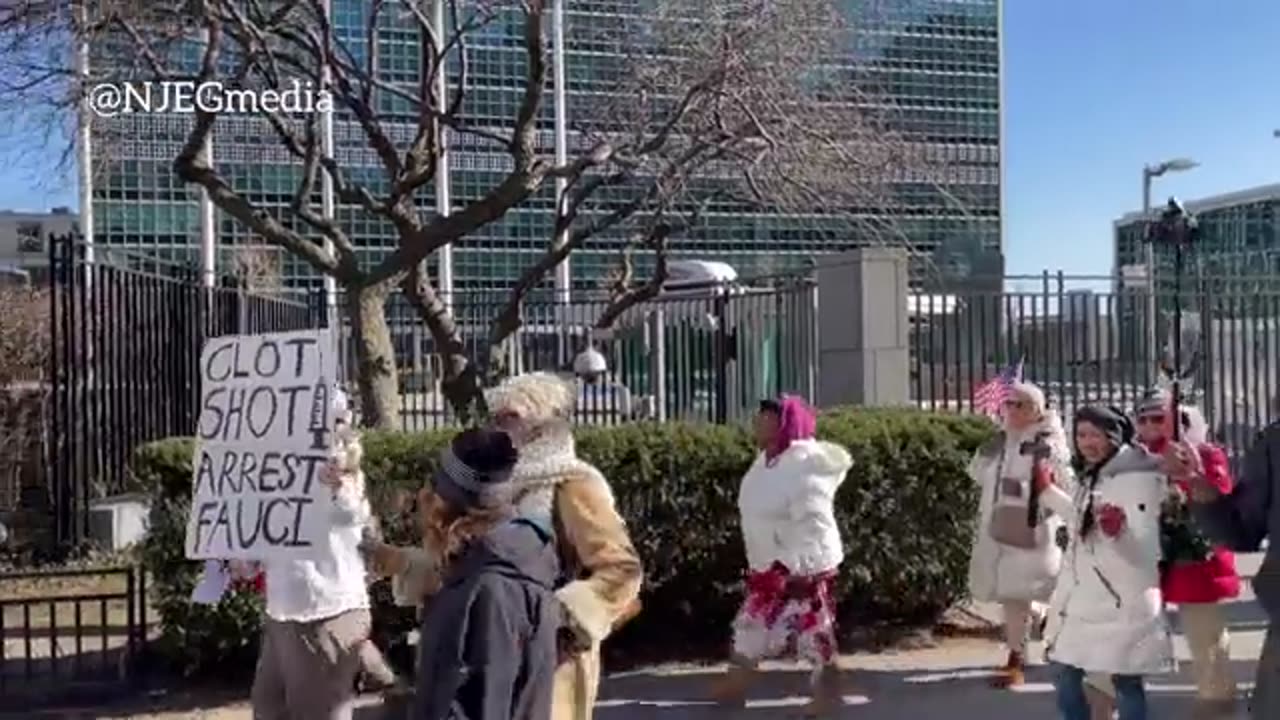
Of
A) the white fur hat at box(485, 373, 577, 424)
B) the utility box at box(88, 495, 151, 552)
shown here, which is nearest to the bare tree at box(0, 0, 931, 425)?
the utility box at box(88, 495, 151, 552)

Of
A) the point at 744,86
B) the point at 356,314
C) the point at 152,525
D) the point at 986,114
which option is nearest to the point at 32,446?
the point at 356,314

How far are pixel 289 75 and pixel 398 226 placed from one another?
3059mm

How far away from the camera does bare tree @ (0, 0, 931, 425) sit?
42.1ft

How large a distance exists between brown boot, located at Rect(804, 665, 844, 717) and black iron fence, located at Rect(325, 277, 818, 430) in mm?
4612

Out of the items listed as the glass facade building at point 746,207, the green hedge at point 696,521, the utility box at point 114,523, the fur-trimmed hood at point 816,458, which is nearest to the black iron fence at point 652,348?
the glass facade building at point 746,207

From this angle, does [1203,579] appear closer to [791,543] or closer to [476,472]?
[791,543]

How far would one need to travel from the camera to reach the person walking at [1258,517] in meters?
4.03

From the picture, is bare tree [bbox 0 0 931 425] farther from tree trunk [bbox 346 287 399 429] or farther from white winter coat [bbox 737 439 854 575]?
white winter coat [bbox 737 439 854 575]

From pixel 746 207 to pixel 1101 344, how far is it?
4.98 meters

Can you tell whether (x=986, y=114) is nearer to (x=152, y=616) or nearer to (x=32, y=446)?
(x=32, y=446)

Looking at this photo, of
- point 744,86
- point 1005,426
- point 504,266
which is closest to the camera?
point 1005,426

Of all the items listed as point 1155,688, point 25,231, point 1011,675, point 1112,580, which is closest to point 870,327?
point 1011,675

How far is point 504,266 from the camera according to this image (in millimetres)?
41375

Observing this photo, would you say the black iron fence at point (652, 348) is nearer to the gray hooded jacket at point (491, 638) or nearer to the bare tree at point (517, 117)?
the bare tree at point (517, 117)
